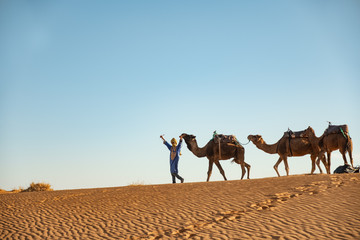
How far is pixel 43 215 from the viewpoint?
42.9ft

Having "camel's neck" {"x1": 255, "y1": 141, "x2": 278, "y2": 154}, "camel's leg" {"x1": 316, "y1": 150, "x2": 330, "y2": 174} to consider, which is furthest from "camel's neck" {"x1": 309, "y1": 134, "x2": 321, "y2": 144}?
"camel's neck" {"x1": 255, "y1": 141, "x2": 278, "y2": 154}

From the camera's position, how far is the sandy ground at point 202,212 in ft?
31.7

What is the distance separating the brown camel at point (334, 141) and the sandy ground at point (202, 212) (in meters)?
4.12

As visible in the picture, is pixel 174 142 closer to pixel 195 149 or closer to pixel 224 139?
pixel 195 149

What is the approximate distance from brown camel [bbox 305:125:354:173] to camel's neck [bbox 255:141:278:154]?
1.90 m

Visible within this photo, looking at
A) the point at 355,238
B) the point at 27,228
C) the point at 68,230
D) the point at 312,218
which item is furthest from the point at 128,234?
the point at 355,238

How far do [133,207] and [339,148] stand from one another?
1122 centimetres

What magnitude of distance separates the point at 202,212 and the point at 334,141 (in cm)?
1054

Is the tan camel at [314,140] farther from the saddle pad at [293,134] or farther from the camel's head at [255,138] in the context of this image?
the camel's head at [255,138]

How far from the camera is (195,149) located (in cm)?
1975

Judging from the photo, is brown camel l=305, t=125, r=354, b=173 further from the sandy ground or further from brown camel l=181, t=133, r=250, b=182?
the sandy ground

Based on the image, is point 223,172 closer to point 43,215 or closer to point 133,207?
point 133,207

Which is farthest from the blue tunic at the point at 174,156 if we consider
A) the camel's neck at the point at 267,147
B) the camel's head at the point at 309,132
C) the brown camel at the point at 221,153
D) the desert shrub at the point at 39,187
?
the desert shrub at the point at 39,187

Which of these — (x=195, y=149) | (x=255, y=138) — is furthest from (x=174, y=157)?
(x=255, y=138)
